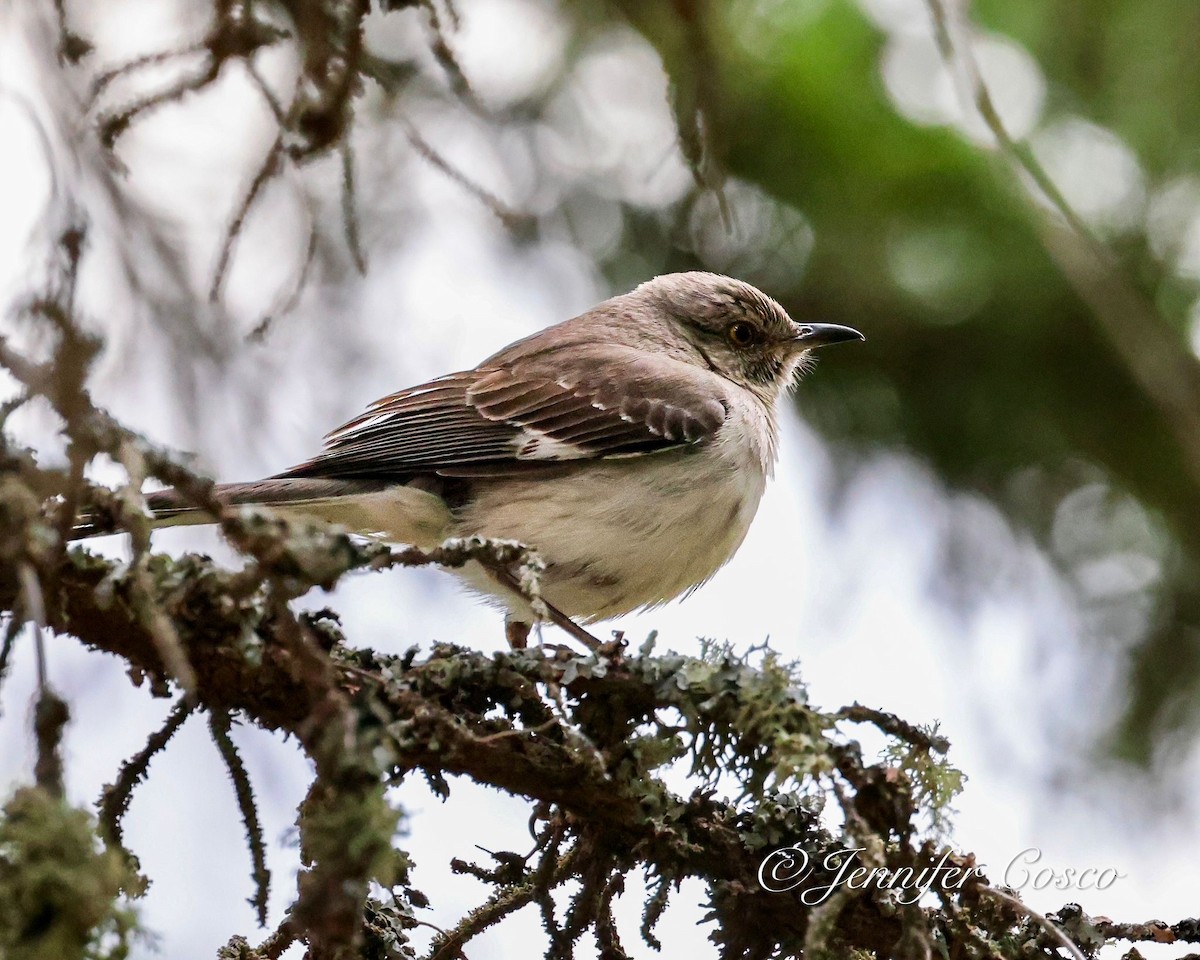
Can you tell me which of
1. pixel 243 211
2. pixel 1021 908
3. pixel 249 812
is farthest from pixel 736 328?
pixel 249 812

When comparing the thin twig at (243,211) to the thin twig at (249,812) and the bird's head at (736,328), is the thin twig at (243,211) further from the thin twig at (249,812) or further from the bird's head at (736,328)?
the bird's head at (736,328)

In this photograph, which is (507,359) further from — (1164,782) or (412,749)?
(1164,782)

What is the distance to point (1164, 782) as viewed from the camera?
5.61 meters

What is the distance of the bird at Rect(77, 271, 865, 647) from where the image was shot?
4391mm

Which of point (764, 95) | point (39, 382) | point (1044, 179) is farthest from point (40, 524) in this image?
point (764, 95)

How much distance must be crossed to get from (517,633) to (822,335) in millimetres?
1914

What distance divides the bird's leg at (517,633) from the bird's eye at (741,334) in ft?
5.96

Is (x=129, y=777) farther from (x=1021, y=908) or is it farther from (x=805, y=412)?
(x=805, y=412)

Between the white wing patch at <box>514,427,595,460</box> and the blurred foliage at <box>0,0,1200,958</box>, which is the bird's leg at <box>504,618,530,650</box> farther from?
the blurred foliage at <box>0,0,1200,958</box>

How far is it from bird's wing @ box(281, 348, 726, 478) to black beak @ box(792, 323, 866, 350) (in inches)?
21.1

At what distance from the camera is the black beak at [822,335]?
529 cm

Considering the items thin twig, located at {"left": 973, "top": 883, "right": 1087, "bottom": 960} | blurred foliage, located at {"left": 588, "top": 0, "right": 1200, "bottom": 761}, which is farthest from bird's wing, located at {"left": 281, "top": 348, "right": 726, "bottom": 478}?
thin twig, located at {"left": 973, "top": 883, "right": 1087, "bottom": 960}

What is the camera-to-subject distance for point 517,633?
459cm

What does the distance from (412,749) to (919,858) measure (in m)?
1.01
